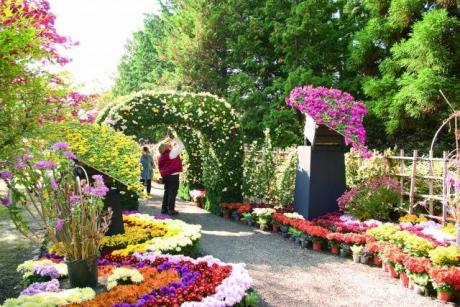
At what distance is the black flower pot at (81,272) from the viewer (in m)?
4.38

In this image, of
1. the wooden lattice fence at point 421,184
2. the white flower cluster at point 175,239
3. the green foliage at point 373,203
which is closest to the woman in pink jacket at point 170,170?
the white flower cluster at point 175,239

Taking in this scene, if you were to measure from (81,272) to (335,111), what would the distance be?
5696 millimetres

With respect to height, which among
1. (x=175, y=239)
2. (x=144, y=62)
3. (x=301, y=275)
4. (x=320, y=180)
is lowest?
(x=301, y=275)

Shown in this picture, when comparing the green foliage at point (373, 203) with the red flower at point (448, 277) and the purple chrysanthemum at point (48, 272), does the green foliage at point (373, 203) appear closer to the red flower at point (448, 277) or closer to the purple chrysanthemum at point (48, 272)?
the red flower at point (448, 277)

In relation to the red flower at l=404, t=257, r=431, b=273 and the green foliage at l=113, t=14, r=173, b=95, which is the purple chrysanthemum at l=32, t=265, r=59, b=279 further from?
the green foliage at l=113, t=14, r=173, b=95

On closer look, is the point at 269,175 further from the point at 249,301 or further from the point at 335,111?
the point at 249,301

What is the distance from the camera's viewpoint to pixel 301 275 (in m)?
5.66

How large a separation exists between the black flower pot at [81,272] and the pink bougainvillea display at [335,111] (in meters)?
5.33

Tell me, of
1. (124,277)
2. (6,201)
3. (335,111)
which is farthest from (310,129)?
(6,201)

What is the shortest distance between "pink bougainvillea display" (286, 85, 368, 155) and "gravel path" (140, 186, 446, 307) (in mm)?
2435

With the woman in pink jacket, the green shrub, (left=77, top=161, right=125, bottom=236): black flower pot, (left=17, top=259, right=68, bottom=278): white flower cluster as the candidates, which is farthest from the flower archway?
(left=17, top=259, right=68, bottom=278): white flower cluster

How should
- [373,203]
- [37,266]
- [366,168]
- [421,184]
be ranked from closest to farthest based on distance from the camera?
1. [37,266]
2. [373,203]
3. [421,184]
4. [366,168]

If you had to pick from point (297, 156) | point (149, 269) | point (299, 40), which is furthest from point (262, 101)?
point (149, 269)

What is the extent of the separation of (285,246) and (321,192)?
2.00m
